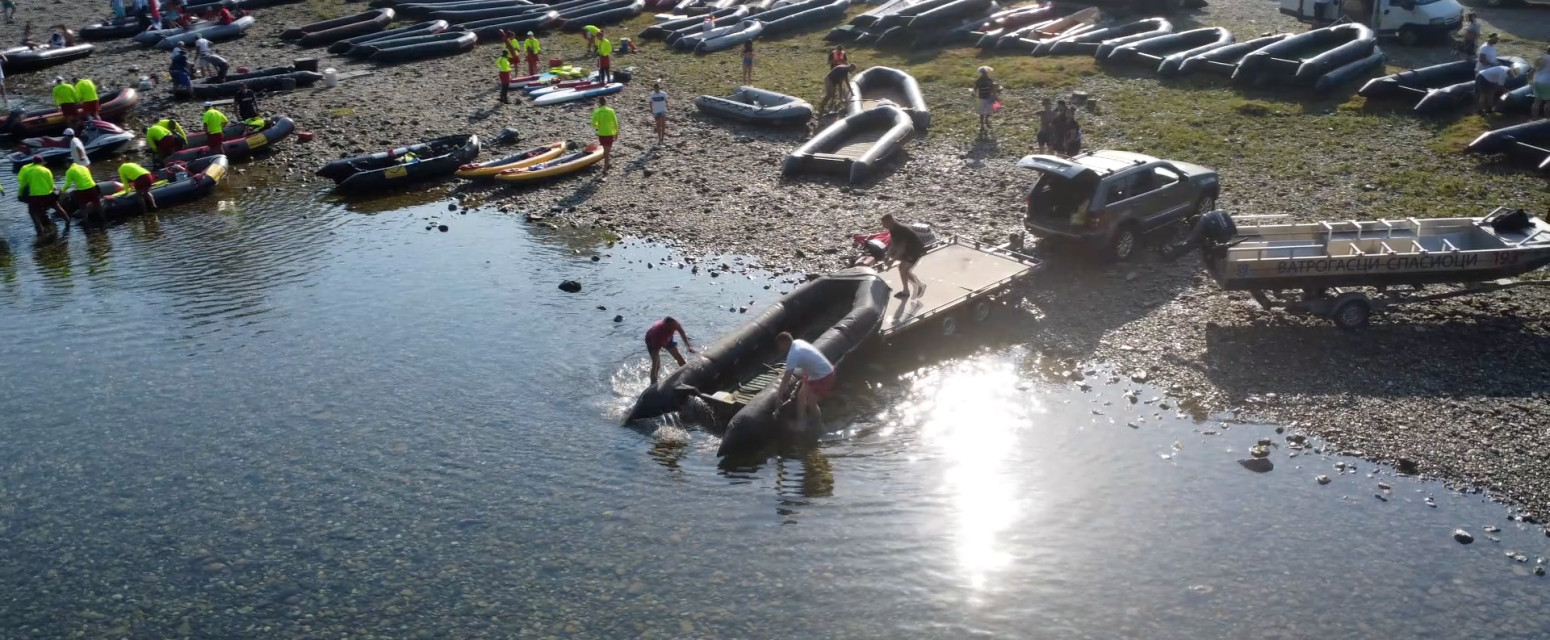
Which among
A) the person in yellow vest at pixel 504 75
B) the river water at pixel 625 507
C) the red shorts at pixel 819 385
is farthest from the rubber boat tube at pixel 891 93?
the red shorts at pixel 819 385

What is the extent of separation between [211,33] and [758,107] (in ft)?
84.7

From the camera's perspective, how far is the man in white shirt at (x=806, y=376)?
15078 millimetres

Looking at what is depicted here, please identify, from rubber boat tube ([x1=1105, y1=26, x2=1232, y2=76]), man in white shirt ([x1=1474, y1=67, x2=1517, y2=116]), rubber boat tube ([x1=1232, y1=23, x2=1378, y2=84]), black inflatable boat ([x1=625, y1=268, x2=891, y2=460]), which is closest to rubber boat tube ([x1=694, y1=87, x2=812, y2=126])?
rubber boat tube ([x1=1105, y1=26, x2=1232, y2=76])

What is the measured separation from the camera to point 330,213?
2627 centimetres

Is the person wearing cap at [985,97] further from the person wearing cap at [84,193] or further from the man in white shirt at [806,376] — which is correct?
the person wearing cap at [84,193]

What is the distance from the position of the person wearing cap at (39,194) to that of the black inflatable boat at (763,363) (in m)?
16.1

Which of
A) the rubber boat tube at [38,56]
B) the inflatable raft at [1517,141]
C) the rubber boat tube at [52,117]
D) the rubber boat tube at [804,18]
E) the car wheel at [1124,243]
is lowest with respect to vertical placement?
the car wheel at [1124,243]

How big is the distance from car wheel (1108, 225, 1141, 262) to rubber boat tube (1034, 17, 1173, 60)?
560 inches

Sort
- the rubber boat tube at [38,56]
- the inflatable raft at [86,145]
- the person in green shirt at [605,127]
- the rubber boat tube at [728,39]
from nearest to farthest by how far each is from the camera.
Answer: the person in green shirt at [605,127] < the inflatable raft at [86,145] < the rubber boat tube at [728,39] < the rubber boat tube at [38,56]

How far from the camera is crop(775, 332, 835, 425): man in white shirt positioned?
594 inches

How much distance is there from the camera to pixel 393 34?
4247 cm

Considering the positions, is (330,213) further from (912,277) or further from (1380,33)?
(1380,33)

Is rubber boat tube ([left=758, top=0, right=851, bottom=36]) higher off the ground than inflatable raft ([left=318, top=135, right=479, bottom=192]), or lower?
higher

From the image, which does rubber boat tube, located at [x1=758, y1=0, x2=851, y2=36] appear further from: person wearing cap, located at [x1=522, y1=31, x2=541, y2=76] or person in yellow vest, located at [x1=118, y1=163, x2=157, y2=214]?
person in yellow vest, located at [x1=118, y1=163, x2=157, y2=214]
